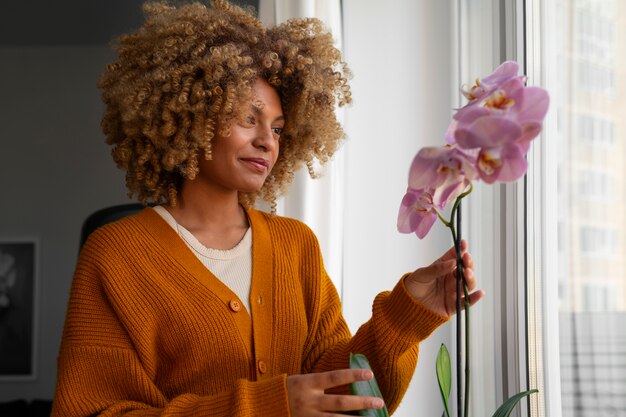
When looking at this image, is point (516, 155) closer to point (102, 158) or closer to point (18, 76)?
point (102, 158)

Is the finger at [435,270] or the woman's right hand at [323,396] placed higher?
the finger at [435,270]

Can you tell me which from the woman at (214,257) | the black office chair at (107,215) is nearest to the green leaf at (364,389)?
the woman at (214,257)

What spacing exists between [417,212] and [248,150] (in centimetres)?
39

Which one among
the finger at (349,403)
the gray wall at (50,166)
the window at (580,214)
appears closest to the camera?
the finger at (349,403)

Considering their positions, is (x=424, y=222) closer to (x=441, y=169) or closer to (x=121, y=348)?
(x=441, y=169)

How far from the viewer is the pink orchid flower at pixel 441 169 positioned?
841mm

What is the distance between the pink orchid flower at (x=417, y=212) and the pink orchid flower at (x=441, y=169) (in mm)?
38

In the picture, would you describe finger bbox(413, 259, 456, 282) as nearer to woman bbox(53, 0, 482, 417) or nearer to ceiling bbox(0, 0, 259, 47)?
woman bbox(53, 0, 482, 417)

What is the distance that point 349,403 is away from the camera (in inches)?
37.0

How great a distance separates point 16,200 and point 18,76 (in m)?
0.47

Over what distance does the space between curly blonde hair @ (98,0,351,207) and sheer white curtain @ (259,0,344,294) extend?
339 mm

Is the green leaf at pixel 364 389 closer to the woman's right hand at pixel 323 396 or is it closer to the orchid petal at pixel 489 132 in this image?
the woman's right hand at pixel 323 396

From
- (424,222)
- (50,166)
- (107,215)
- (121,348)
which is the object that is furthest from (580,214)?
(50,166)

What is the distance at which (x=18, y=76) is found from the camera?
127 inches
